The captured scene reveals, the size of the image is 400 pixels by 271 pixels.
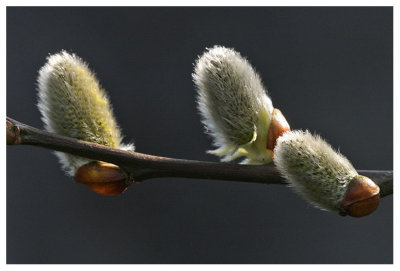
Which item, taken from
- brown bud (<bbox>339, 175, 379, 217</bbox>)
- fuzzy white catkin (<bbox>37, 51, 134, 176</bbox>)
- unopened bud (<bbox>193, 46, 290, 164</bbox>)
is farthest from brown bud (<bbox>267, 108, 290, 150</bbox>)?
fuzzy white catkin (<bbox>37, 51, 134, 176</bbox>)

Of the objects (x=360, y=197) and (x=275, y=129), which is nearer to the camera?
(x=360, y=197)

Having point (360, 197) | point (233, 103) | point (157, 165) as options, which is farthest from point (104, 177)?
point (360, 197)

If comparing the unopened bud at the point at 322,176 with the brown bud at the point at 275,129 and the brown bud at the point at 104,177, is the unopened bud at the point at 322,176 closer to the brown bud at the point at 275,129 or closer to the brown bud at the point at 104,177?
the brown bud at the point at 275,129

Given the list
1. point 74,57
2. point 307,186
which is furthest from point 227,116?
point 74,57

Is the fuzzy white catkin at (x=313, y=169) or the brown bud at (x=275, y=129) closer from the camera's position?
the fuzzy white catkin at (x=313, y=169)

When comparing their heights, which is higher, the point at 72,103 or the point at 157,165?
the point at 72,103

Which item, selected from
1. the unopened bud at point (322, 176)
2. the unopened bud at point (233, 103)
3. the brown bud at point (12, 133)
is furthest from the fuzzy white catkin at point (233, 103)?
the brown bud at point (12, 133)

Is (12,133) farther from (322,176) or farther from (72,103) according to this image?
(322,176)
